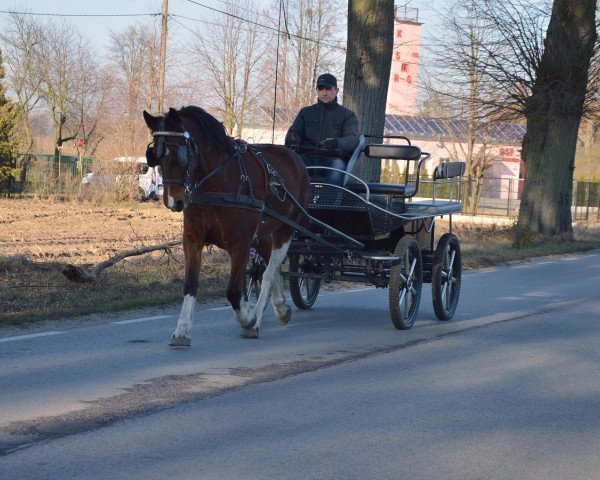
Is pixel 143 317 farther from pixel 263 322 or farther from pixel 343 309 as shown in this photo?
pixel 343 309

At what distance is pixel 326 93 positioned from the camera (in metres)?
10.9

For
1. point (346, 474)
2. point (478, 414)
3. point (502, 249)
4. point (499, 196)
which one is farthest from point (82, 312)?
point (499, 196)

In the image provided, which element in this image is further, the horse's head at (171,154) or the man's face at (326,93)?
the man's face at (326,93)

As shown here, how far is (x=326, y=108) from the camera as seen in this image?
36.2 feet

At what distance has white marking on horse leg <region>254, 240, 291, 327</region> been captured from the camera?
9539 millimetres

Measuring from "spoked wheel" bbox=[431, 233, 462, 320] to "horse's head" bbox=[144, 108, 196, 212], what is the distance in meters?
3.74

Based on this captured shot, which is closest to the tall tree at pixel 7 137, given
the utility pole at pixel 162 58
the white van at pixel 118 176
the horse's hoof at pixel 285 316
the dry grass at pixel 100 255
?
the white van at pixel 118 176

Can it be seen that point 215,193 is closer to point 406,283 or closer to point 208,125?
point 208,125

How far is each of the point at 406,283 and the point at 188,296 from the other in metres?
2.77

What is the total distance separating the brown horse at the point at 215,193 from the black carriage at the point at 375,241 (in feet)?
2.78

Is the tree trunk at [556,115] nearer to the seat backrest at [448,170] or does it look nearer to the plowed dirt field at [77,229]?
the plowed dirt field at [77,229]

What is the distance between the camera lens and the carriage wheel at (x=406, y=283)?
10102 mm

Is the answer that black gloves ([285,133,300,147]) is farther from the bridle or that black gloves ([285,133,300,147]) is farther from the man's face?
the bridle

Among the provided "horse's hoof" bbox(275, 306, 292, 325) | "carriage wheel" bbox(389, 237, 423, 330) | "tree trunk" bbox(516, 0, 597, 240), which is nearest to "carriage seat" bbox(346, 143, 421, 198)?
"carriage wheel" bbox(389, 237, 423, 330)
